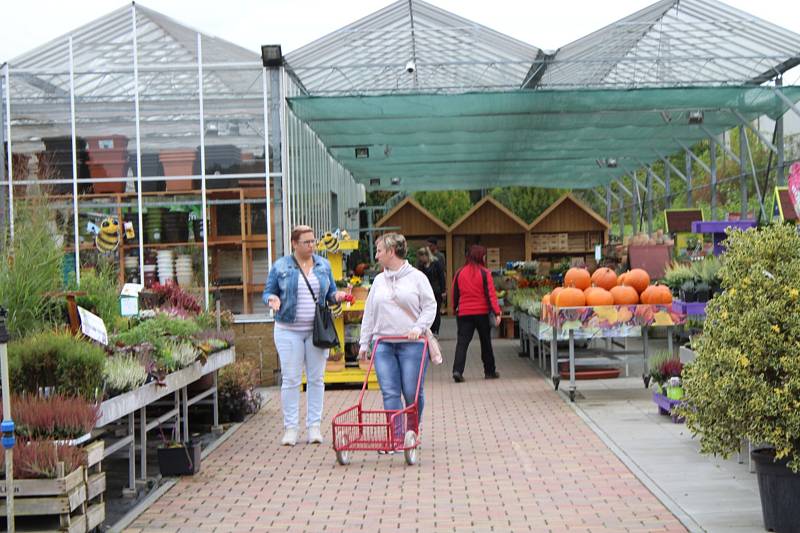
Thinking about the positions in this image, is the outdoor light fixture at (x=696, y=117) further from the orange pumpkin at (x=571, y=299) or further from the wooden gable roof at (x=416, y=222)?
the wooden gable roof at (x=416, y=222)

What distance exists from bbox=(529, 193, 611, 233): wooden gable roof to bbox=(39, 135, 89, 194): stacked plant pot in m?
13.6

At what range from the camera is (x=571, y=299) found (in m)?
11.4

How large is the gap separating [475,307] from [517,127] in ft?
17.7

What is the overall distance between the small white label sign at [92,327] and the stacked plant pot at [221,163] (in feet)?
22.8

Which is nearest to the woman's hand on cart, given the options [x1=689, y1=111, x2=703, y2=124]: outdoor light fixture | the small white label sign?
the small white label sign

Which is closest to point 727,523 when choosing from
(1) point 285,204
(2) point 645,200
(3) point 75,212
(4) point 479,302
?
(4) point 479,302

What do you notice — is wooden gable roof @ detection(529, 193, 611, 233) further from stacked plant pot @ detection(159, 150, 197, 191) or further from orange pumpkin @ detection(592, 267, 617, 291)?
orange pumpkin @ detection(592, 267, 617, 291)

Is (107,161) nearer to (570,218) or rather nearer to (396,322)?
(396,322)

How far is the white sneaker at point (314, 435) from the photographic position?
356 inches

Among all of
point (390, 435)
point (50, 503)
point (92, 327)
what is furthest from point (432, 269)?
point (50, 503)

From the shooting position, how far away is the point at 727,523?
19.6ft

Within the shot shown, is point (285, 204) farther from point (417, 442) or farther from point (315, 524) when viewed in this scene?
point (315, 524)

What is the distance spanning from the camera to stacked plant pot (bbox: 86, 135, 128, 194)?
554 inches

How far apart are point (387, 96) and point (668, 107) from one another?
13.1ft
